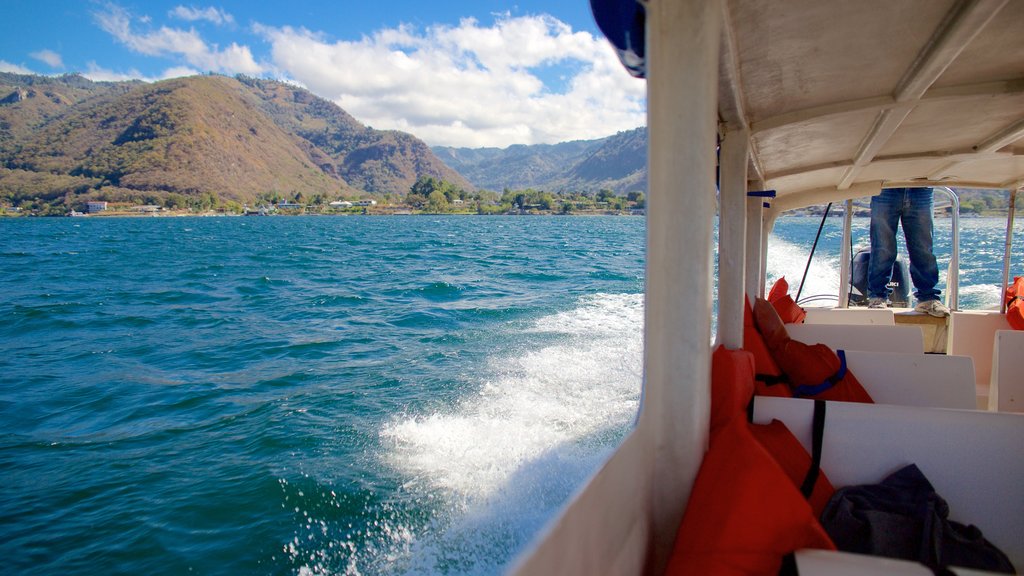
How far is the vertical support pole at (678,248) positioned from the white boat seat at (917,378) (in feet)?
4.77

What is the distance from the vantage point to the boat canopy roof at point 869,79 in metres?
1.83

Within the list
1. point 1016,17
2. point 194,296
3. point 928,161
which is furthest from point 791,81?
point 194,296

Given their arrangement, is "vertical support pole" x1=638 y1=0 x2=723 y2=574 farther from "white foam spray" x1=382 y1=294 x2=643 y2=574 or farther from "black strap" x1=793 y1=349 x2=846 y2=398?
"black strap" x1=793 y1=349 x2=846 y2=398

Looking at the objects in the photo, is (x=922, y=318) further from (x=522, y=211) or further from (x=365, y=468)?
(x=522, y=211)

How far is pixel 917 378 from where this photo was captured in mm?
2738

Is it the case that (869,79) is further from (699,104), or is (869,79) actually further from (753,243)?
(753,243)

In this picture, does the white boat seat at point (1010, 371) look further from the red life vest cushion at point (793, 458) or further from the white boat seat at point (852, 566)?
the white boat seat at point (852, 566)

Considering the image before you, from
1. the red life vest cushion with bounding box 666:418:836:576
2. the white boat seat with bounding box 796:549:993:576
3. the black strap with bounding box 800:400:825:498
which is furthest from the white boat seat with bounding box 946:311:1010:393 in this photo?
the white boat seat with bounding box 796:549:993:576

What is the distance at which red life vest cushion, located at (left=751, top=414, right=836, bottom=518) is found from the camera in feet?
6.30

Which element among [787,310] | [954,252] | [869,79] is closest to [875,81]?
[869,79]

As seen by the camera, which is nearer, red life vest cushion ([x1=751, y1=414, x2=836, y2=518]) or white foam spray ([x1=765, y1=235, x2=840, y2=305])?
red life vest cushion ([x1=751, y1=414, x2=836, y2=518])

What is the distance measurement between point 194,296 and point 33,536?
44.8 feet

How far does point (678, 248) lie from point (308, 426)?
19.3 ft

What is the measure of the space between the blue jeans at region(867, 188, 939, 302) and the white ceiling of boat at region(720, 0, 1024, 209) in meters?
1.62
